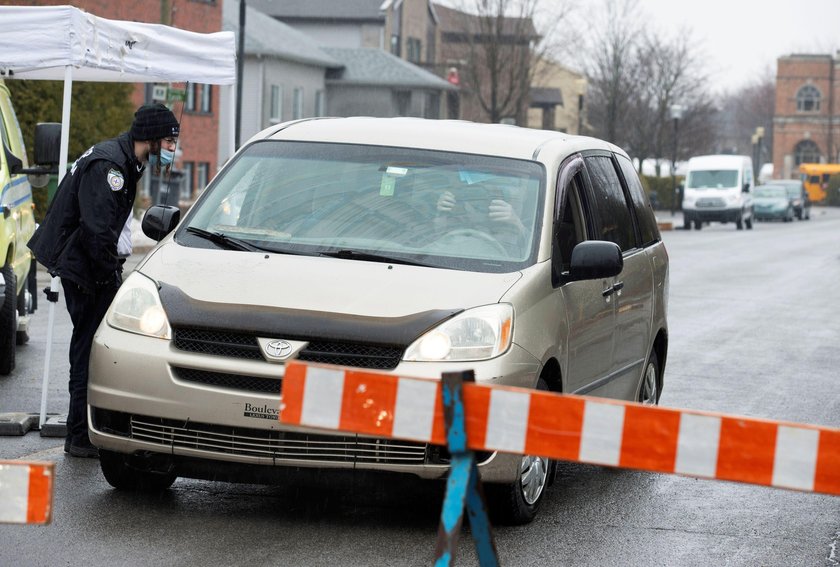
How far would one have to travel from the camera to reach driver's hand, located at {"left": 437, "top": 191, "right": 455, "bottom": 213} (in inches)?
281

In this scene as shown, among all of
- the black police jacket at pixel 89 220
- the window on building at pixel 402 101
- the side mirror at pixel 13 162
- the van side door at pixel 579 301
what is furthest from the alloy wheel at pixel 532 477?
the window on building at pixel 402 101

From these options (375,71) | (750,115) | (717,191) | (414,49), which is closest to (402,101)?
(375,71)

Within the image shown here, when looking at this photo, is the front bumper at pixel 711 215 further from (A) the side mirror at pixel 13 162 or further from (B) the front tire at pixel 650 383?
(B) the front tire at pixel 650 383

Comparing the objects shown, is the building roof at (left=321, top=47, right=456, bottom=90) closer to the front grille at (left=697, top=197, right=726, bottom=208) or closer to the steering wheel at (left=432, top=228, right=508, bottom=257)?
the front grille at (left=697, top=197, right=726, bottom=208)

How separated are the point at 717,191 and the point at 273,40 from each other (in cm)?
1763

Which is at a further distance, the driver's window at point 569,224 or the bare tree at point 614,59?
the bare tree at point 614,59

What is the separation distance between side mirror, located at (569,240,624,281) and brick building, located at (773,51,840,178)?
380 feet

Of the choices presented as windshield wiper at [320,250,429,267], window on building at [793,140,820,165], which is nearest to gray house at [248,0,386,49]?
window on building at [793,140,820,165]

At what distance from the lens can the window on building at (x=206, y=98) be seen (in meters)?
49.9

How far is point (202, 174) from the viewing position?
166ft

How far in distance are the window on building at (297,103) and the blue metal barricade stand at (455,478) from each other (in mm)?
56125

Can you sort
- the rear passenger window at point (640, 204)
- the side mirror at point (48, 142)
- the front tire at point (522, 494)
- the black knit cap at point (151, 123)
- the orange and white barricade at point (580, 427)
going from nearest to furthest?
the orange and white barricade at point (580, 427) < the front tire at point (522, 494) < the black knit cap at point (151, 123) < the rear passenger window at point (640, 204) < the side mirror at point (48, 142)

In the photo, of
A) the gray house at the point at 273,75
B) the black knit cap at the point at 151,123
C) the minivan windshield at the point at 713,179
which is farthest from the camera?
the gray house at the point at 273,75

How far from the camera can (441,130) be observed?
7691 millimetres
